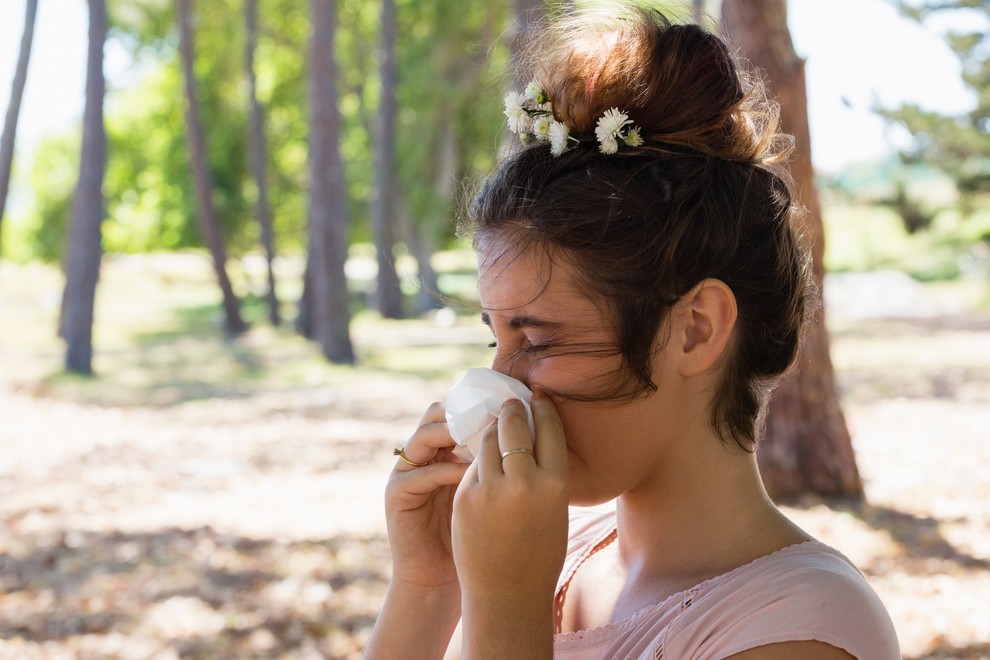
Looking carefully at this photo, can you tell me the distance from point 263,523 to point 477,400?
5.82 m

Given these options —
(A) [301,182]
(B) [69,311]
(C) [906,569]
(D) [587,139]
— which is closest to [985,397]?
(C) [906,569]

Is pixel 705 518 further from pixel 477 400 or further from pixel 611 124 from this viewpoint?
pixel 611 124

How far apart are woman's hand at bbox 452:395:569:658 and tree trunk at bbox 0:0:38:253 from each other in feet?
47.1

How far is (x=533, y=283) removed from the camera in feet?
5.90

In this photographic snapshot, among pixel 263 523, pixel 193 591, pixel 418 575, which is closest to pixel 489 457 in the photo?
pixel 418 575

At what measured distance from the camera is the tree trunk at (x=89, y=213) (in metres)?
15.0

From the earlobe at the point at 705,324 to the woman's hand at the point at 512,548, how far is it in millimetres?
304

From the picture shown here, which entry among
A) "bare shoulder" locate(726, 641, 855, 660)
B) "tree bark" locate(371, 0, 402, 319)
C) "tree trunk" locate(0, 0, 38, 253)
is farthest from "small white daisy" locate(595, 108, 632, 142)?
"tree bark" locate(371, 0, 402, 319)

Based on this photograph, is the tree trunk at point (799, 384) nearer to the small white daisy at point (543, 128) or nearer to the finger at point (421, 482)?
the small white daisy at point (543, 128)

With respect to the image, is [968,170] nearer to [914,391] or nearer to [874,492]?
[914,391]

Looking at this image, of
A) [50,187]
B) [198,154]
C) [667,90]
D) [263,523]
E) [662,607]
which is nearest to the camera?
[662,607]

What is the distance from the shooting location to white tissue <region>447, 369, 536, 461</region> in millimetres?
1776

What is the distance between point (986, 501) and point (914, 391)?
563cm

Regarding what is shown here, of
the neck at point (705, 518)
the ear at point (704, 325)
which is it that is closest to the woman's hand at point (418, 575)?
the neck at point (705, 518)
